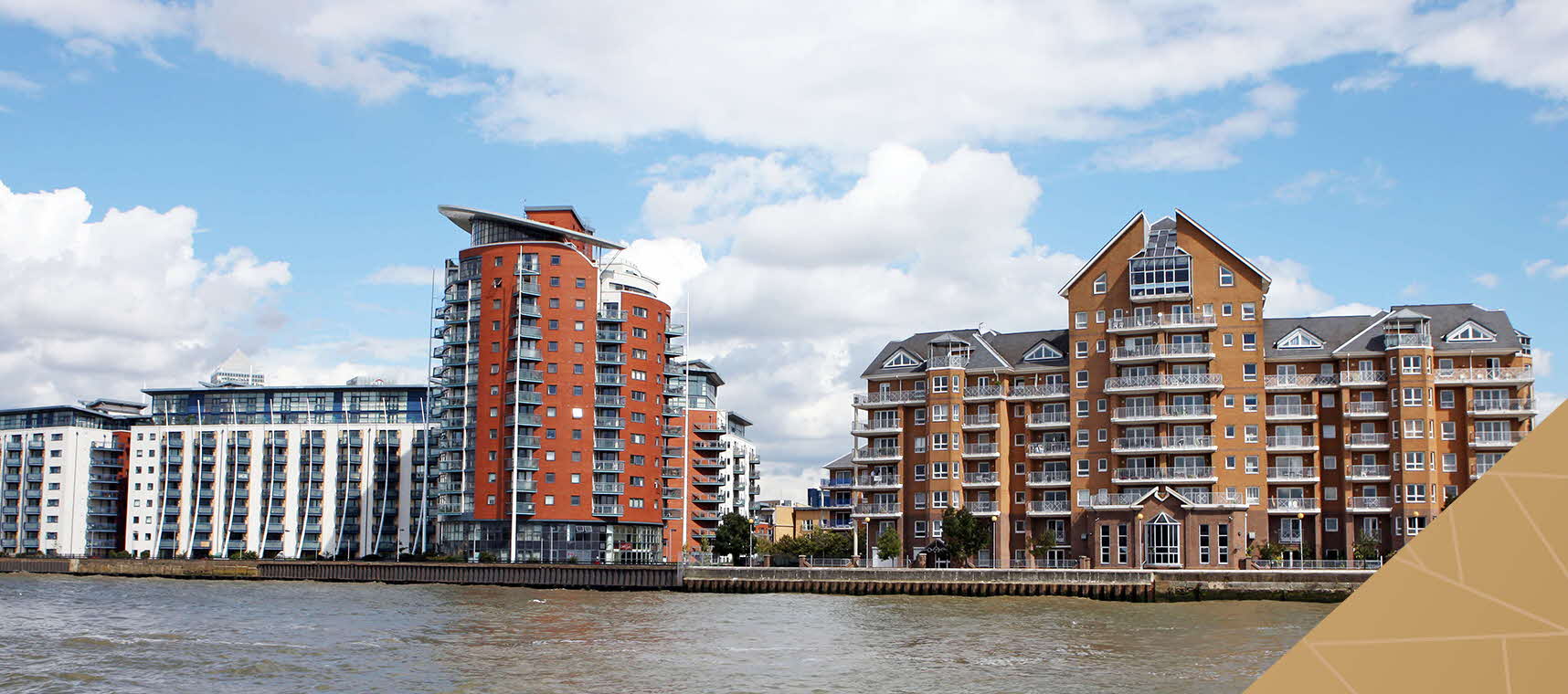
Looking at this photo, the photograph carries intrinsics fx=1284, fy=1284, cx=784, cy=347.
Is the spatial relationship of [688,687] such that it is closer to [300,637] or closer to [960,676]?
[960,676]

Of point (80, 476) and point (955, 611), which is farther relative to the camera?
point (80, 476)

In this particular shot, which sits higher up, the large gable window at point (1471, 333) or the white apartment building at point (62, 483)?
the large gable window at point (1471, 333)

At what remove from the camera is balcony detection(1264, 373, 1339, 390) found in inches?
3829

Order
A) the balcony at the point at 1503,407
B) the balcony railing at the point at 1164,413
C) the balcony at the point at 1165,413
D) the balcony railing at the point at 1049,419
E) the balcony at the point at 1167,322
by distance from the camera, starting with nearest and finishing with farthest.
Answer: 1. the balcony at the point at 1503,407
2. the balcony at the point at 1165,413
3. the balcony railing at the point at 1164,413
4. the balcony at the point at 1167,322
5. the balcony railing at the point at 1049,419

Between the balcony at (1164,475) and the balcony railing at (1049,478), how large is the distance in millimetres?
4367

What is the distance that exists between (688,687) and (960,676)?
28.7 ft

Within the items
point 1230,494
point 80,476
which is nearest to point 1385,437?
point 1230,494

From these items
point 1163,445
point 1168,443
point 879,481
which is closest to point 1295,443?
point 1168,443

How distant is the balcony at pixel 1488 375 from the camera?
92.1m

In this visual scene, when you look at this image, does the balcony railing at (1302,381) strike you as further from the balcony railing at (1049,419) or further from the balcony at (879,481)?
the balcony at (879,481)

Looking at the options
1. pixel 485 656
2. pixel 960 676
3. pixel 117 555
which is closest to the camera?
pixel 960 676

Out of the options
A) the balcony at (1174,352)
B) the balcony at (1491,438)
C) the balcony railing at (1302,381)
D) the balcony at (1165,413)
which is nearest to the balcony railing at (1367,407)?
the balcony railing at (1302,381)

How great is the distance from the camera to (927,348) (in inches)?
4304
